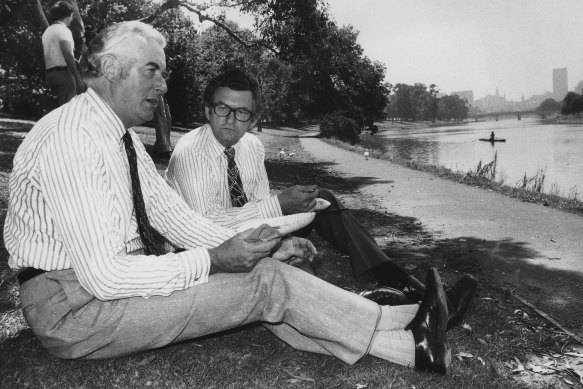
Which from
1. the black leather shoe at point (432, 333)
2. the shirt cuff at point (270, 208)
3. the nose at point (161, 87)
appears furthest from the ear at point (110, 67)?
the black leather shoe at point (432, 333)

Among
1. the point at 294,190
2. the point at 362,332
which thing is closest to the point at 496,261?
the point at 294,190

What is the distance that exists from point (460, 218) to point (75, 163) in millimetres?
5642

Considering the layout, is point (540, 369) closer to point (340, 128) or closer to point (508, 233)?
point (508, 233)

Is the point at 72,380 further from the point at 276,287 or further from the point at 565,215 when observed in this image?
the point at 565,215

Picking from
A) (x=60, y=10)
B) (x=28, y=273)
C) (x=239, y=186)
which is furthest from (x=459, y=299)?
(x=60, y=10)

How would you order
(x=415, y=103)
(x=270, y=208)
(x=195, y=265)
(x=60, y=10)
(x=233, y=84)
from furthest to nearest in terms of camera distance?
(x=415, y=103) → (x=60, y=10) → (x=233, y=84) → (x=270, y=208) → (x=195, y=265)

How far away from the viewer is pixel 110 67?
6.40 feet

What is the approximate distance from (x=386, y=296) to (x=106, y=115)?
6.07 feet

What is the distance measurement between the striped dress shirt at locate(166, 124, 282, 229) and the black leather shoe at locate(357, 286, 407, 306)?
802 mm

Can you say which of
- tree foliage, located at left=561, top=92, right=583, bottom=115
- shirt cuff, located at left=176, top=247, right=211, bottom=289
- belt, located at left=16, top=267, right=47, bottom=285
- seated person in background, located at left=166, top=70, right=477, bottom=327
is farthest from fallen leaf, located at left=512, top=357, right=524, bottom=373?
tree foliage, located at left=561, top=92, right=583, bottom=115

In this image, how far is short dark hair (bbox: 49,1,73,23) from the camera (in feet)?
19.1

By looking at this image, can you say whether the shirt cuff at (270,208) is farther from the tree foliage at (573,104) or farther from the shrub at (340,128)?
the tree foliage at (573,104)

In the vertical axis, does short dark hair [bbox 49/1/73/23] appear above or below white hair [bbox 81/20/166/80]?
above

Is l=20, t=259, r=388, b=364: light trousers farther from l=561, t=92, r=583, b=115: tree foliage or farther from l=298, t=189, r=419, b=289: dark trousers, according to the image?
l=561, t=92, r=583, b=115: tree foliage
